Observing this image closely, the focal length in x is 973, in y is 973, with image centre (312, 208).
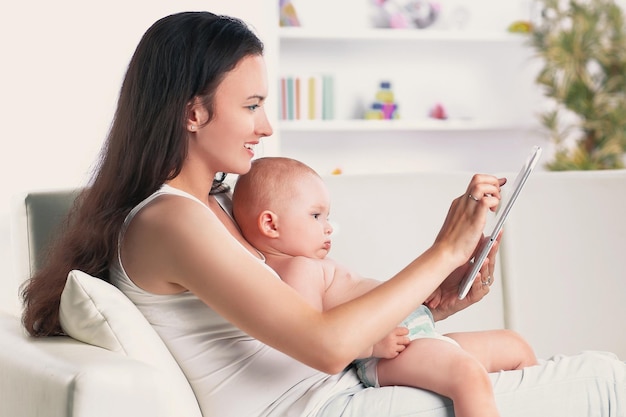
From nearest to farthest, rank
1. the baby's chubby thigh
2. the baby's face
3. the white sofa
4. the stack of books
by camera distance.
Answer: the baby's chubby thigh < the baby's face < the white sofa < the stack of books

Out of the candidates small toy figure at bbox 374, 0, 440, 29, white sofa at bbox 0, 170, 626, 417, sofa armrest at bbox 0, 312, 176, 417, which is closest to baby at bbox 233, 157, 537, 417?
sofa armrest at bbox 0, 312, 176, 417

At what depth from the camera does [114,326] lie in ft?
4.97

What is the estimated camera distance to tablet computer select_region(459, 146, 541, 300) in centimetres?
154

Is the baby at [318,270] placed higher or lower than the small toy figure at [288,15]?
lower

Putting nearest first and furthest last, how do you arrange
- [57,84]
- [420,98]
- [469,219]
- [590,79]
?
[469,219] → [57,84] → [590,79] → [420,98]

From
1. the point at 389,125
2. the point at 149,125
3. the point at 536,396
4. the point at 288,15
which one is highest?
the point at 288,15

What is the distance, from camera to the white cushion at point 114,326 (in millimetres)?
1503

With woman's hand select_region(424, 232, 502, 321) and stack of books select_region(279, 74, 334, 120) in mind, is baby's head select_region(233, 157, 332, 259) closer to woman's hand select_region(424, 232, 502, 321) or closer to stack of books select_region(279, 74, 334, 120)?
woman's hand select_region(424, 232, 502, 321)

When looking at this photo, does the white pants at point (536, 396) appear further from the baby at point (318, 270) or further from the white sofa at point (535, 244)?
the white sofa at point (535, 244)

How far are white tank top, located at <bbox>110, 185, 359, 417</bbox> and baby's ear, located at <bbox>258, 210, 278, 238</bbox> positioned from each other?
0.22 metres

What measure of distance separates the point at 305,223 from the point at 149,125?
35 cm

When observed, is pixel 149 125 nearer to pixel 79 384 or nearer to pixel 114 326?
pixel 114 326

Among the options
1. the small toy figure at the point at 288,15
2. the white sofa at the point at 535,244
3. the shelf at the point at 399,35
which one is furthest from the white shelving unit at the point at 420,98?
the white sofa at the point at 535,244

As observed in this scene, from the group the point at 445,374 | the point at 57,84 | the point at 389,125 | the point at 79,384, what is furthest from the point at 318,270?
the point at 389,125
